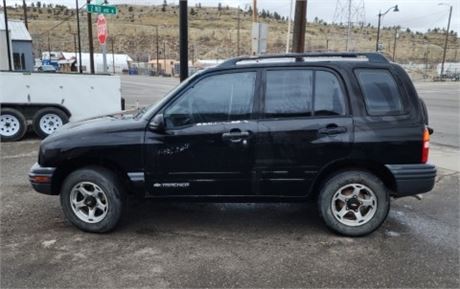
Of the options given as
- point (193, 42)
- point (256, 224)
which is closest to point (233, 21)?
point (193, 42)

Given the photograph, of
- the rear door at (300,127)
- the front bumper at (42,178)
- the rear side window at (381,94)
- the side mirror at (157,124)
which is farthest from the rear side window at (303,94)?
the front bumper at (42,178)

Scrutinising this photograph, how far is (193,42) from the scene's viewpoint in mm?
104562

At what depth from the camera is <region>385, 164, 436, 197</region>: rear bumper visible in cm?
449

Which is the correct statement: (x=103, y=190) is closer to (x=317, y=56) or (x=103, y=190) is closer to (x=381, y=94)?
(x=317, y=56)

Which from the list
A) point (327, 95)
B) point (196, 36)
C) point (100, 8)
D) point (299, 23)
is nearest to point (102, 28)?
point (100, 8)

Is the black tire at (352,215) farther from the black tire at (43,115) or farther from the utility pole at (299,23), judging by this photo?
the black tire at (43,115)

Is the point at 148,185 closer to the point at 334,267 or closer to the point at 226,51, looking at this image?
the point at 334,267

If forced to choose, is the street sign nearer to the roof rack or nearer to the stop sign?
the stop sign

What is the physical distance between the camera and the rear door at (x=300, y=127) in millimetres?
4453

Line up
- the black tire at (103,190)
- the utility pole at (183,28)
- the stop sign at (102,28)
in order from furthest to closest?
the stop sign at (102,28) → the utility pole at (183,28) → the black tire at (103,190)

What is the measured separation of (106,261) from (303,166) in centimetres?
216

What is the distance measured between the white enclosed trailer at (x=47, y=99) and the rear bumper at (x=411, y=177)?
25.6ft

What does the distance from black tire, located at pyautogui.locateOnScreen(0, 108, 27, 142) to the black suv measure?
20.7ft

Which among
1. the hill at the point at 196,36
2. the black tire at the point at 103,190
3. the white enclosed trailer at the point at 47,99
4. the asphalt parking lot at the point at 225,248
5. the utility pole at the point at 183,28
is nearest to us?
the asphalt parking lot at the point at 225,248
